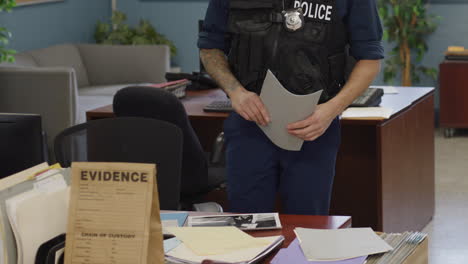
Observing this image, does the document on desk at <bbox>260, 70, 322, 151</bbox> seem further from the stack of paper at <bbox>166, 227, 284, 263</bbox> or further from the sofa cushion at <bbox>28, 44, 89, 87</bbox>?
the sofa cushion at <bbox>28, 44, 89, 87</bbox>

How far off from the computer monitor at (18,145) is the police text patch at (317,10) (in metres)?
1.15

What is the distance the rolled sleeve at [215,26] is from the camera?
289 cm

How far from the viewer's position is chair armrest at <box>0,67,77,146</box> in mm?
5684

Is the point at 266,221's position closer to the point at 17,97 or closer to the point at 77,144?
the point at 77,144

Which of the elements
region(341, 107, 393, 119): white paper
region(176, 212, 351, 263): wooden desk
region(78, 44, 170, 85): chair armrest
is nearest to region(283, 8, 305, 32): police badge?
region(176, 212, 351, 263): wooden desk

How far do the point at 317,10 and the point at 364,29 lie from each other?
6.3 inches

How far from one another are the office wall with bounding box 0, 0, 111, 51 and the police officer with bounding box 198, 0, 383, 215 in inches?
174

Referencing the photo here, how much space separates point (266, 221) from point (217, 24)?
87 centimetres

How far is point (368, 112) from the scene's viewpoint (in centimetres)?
411

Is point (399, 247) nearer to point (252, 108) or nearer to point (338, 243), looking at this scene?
point (338, 243)

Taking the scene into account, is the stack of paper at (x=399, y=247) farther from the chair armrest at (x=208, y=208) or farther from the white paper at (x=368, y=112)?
the white paper at (x=368, y=112)

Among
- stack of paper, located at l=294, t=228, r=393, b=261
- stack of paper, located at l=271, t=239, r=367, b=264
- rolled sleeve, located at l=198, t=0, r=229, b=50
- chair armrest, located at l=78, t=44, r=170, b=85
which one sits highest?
rolled sleeve, located at l=198, t=0, r=229, b=50

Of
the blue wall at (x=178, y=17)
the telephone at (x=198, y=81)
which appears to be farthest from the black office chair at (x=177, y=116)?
the blue wall at (x=178, y=17)

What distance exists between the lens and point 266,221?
226 centimetres
